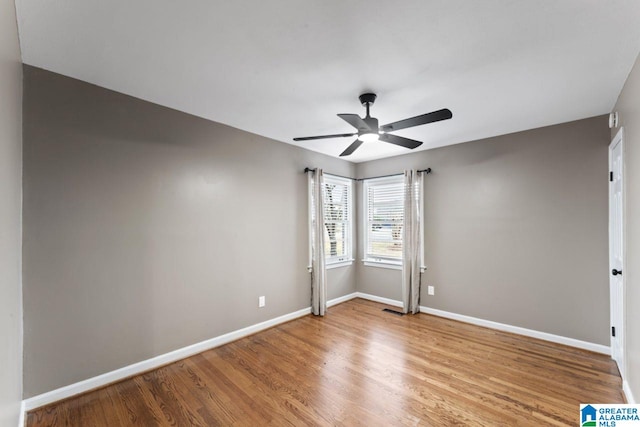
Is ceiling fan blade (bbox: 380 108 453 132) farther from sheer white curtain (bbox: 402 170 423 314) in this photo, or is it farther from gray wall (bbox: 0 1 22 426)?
gray wall (bbox: 0 1 22 426)

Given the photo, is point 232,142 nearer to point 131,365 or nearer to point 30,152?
point 30,152

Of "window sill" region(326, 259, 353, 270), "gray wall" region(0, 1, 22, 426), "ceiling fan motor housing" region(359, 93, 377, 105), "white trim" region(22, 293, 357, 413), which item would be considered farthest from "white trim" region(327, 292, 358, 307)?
"gray wall" region(0, 1, 22, 426)

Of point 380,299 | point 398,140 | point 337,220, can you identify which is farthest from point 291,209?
point 380,299

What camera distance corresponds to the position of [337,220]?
481cm

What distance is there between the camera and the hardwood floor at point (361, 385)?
199 centimetres

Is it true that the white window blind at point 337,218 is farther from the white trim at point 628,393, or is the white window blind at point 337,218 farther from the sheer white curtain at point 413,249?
the white trim at point 628,393

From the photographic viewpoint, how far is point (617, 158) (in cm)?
258

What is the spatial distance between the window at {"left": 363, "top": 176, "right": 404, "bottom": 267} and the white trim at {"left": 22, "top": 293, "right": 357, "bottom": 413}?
200cm

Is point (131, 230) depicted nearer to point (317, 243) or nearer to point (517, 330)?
point (317, 243)

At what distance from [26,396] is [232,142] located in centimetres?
275

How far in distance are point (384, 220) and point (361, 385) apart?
9.50ft

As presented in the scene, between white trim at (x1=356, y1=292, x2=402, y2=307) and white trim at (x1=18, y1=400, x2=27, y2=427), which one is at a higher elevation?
white trim at (x1=18, y1=400, x2=27, y2=427)

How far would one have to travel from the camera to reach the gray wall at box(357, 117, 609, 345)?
2.99 metres

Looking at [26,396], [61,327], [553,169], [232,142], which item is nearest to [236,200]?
[232,142]
